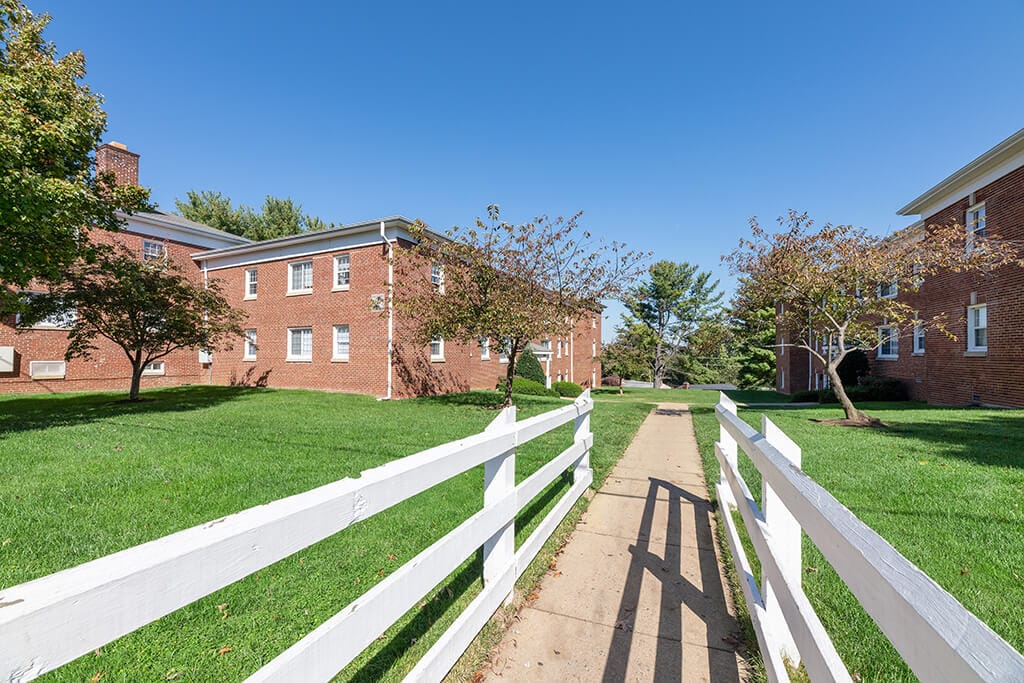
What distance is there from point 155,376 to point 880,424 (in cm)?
2718

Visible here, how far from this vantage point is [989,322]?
14227 millimetres

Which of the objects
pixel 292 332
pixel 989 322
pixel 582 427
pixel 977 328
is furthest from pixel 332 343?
pixel 977 328

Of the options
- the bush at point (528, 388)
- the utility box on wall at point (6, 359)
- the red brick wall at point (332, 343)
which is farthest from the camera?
the bush at point (528, 388)

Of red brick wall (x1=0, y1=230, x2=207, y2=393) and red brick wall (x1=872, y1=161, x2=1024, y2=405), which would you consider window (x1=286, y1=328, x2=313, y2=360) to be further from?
red brick wall (x1=872, y1=161, x2=1024, y2=405)

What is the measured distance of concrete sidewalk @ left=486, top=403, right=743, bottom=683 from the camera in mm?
2455

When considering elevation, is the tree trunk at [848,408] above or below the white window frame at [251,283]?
below

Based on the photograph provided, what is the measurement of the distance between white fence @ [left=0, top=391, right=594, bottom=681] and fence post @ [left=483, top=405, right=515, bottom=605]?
1 centimetres

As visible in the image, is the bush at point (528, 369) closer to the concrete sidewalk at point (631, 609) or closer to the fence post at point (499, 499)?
the concrete sidewalk at point (631, 609)

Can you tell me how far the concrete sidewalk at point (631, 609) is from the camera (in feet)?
8.05

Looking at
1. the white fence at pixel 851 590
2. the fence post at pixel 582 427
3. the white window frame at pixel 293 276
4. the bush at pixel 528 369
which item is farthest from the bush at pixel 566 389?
the white fence at pixel 851 590

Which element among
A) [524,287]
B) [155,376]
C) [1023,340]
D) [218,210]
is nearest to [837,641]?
[524,287]

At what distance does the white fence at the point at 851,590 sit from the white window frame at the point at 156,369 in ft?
85.0

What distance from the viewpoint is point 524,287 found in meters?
13.1

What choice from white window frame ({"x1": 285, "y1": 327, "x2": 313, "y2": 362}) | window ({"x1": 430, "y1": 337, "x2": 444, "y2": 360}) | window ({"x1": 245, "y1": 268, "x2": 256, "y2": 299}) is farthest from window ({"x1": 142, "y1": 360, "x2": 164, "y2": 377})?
window ({"x1": 430, "y1": 337, "x2": 444, "y2": 360})
